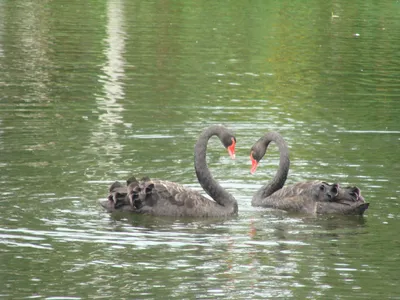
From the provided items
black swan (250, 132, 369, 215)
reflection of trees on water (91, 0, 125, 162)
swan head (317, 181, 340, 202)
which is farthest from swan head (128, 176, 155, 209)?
reflection of trees on water (91, 0, 125, 162)

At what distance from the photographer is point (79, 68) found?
22.3 meters

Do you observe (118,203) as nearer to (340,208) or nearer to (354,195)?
(340,208)

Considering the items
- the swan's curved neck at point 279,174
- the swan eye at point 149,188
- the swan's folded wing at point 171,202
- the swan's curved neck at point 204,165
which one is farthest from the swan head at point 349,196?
the swan eye at point 149,188

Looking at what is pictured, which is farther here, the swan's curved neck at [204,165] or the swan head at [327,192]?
the swan's curved neck at [204,165]

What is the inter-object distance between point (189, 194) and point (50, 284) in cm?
286

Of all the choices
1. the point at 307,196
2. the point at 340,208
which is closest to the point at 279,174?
the point at 307,196

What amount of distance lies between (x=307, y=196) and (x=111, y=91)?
811 centimetres

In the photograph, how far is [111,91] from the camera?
19469 millimetres

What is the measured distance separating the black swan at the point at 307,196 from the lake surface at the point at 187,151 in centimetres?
15

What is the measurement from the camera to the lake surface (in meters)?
9.40

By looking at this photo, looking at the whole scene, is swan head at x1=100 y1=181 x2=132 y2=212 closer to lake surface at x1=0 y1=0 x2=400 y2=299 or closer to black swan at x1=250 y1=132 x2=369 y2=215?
Result: lake surface at x1=0 y1=0 x2=400 y2=299

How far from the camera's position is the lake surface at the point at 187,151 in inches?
370

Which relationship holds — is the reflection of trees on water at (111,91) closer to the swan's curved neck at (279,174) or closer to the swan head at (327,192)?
the swan's curved neck at (279,174)

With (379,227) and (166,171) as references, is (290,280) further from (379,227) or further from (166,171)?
(166,171)
